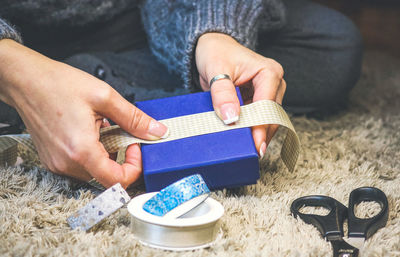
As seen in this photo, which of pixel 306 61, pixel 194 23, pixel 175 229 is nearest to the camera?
pixel 175 229

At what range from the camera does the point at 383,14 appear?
157cm

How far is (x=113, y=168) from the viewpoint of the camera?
550 mm

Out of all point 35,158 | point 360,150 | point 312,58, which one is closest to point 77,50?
point 35,158

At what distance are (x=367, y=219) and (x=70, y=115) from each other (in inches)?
17.5

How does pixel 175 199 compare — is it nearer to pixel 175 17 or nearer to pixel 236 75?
pixel 236 75

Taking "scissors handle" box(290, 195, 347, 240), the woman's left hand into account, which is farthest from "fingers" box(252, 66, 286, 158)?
"scissors handle" box(290, 195, 347, 240)

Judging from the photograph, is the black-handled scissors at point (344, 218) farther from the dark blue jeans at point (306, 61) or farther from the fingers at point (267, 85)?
the dark blue jeans at point (306, 61)

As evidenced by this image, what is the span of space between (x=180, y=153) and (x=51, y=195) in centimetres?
21

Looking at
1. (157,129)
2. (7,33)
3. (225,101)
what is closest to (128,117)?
(157,129)

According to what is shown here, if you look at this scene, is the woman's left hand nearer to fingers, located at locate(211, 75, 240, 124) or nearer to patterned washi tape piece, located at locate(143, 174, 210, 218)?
fingers, located at locate(211, 75, 240, 124)

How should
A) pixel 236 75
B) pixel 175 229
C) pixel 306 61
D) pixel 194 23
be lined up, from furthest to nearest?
1. pixel 306 61
2. pixel 194 23
3. pixel 236 75
4. pixel 175 229

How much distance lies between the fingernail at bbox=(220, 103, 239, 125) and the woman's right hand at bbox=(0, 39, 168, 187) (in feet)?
0.30

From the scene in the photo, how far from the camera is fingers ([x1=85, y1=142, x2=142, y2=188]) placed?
0.54 m

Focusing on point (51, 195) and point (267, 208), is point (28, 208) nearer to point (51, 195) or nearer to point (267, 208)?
point (51, 195)
